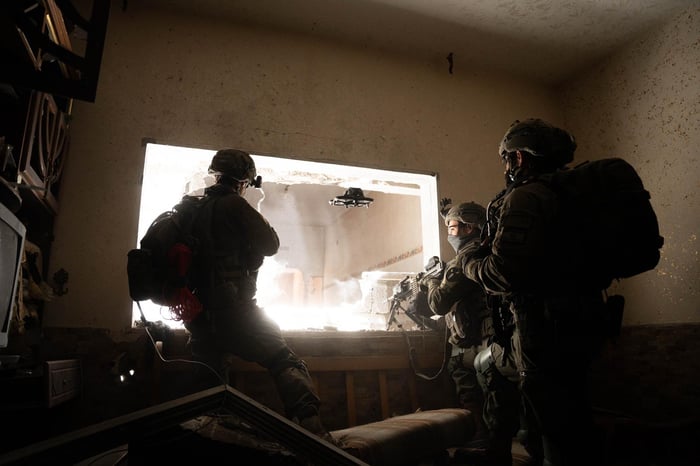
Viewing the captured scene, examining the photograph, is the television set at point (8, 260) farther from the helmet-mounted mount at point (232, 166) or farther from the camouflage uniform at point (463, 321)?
the camouflage uniform at point (463, 321)

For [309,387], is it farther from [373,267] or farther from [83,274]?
[373,267]

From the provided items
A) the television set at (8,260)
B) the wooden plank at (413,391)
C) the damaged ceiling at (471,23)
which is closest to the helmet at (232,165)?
the television set at (8,260)

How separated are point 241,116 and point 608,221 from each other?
348 cm

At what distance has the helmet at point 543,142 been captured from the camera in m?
2.76

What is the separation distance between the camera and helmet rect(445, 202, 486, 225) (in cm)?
410

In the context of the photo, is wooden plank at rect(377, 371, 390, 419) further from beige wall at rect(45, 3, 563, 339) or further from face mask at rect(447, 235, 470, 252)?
beige wall at rect(45, 3, 563, 339)

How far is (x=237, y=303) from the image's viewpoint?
2.91 meters

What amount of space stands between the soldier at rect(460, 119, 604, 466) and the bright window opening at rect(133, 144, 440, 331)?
222 centimetres

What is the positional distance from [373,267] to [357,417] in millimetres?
4850

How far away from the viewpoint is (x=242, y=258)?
3.07 meters

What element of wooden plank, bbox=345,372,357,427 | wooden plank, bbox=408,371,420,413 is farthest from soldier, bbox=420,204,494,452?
wooden plank, bbox=345,372,357,427

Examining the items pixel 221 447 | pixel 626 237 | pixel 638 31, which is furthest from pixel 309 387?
pixel 638 31

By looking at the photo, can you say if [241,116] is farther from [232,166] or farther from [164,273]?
[164,273]

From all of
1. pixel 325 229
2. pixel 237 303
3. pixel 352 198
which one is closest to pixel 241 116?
pixel 352 198
